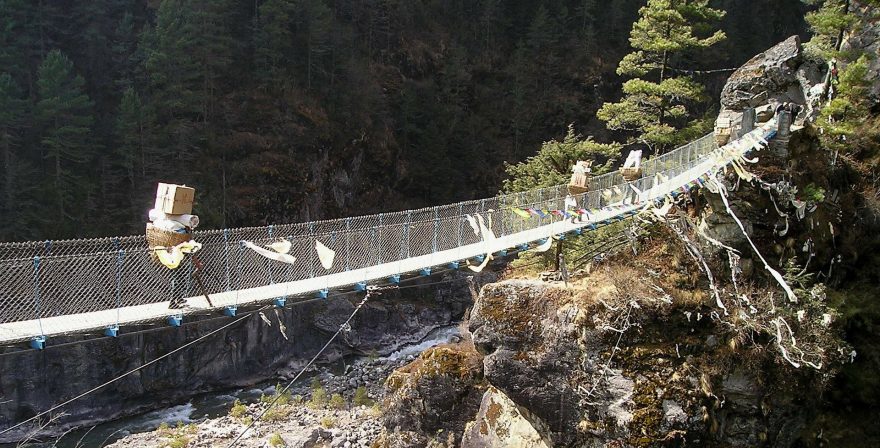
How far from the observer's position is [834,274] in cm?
988

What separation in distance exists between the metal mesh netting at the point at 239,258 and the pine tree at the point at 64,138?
10678 millimetres

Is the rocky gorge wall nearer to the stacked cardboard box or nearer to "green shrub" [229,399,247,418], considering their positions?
"green shrub" [229,399,247,418]

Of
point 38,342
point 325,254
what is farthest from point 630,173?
point 38,342

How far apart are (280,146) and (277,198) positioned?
2.27m

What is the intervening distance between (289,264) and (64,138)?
45.5 feet

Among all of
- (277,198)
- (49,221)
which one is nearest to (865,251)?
(277,198)

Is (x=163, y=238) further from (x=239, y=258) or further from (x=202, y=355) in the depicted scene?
(x=202, y=355)

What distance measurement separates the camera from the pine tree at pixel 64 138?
17.7 meters

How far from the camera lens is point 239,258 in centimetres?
788

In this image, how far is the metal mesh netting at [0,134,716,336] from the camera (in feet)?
22.8

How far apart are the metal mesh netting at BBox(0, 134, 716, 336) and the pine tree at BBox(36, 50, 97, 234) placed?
10.7 meters

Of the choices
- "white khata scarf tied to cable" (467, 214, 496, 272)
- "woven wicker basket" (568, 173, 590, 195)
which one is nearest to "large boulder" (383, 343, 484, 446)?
"white khata scarf tied to cable" (467, 214, 496, 272)

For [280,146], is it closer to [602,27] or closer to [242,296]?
[242,296]

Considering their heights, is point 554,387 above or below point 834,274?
below
